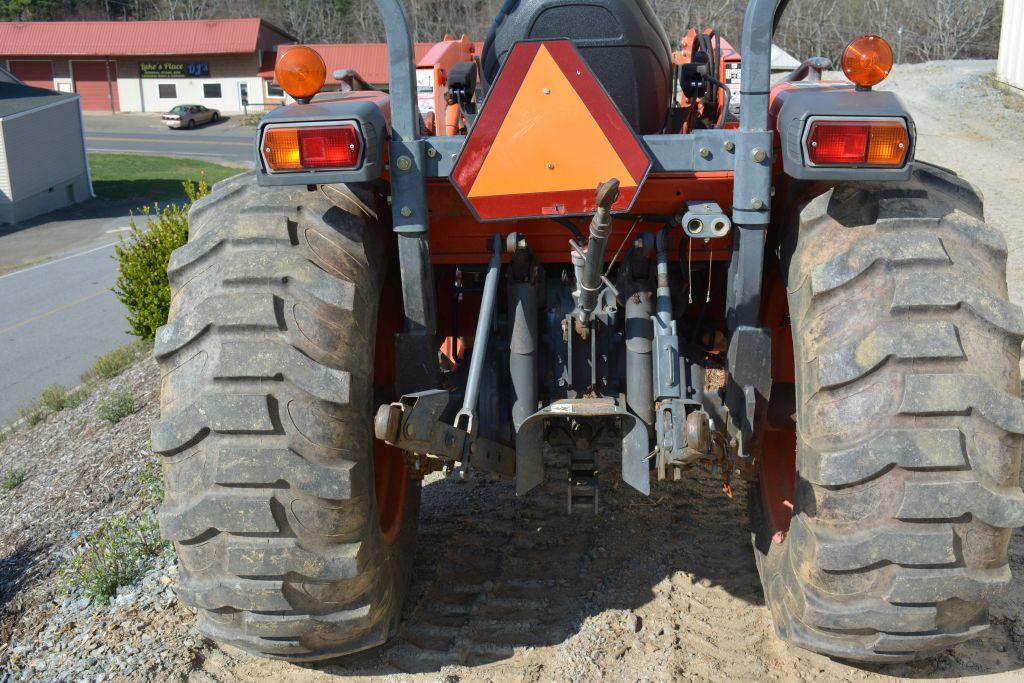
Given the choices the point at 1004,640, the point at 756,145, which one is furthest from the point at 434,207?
the point at 1004,640

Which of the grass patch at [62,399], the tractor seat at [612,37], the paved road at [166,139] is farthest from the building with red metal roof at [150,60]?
the tractor seat at [612,37]

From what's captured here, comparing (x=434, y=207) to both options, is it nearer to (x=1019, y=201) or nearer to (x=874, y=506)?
(x=874, y=506)

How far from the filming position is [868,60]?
9.82 feet

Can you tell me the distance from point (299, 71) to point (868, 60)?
1.83 m

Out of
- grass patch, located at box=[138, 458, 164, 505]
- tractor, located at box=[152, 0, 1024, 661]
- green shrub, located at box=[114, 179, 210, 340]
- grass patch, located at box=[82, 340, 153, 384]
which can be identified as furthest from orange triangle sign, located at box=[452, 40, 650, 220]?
grass patch, located at box=[82, 340, 153, 384]

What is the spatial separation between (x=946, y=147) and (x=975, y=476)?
18.0 m

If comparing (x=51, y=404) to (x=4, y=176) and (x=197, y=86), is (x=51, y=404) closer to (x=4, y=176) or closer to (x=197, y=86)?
(x=4, y=176)

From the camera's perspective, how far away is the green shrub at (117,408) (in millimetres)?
7531

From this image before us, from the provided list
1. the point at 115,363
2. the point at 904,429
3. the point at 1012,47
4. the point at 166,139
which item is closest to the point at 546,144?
the point at 904,429

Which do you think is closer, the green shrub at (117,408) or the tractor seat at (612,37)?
the tractor seat at (612,37)

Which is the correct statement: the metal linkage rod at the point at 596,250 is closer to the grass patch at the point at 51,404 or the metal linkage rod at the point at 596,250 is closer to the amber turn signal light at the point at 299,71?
the amber turn signal light at the point at 299,71

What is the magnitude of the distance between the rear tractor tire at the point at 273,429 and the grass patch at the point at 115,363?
7.43 meters

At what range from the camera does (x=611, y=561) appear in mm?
4465

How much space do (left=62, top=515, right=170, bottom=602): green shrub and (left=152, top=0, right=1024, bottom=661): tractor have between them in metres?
1.41
